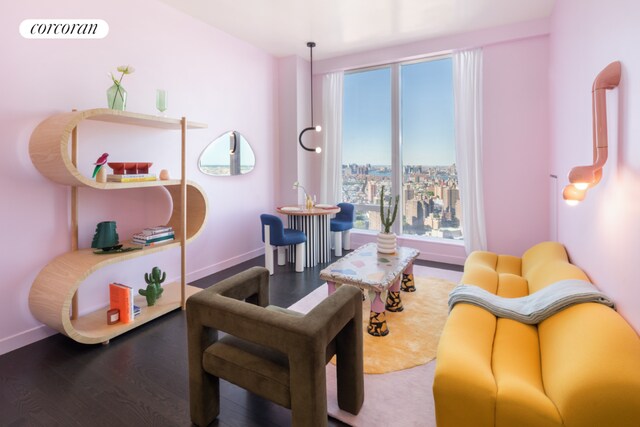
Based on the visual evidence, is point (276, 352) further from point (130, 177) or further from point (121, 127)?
point (121, 127)

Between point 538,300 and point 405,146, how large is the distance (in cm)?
348

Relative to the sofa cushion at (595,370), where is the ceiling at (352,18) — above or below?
above

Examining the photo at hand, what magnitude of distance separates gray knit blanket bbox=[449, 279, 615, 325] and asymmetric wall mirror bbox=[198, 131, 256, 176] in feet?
10.5

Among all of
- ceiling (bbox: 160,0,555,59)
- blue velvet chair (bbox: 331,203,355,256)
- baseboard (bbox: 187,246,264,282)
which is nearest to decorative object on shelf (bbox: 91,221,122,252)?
baseboard (bbox: 187,246,264,282)

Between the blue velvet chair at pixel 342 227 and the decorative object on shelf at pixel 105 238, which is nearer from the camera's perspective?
the decorative object on shelf at pixel 105 238

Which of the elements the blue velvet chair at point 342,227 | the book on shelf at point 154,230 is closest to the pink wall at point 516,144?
the blue velvet chair at point 342,227

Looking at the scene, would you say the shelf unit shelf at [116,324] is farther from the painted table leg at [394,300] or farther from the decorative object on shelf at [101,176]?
the painted table leg at [394,300]

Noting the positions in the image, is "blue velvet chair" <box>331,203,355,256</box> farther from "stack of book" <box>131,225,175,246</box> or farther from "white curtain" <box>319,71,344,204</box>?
"stack of book" <box>131,225,175,246</box>

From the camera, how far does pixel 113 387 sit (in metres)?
2.00

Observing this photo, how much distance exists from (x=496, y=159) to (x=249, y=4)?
11.6 ft

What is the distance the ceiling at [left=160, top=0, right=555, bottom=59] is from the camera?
3553 mm

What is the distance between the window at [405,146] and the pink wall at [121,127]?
1.60m

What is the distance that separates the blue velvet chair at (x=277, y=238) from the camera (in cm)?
403

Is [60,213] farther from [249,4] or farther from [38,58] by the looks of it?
[249,4]
